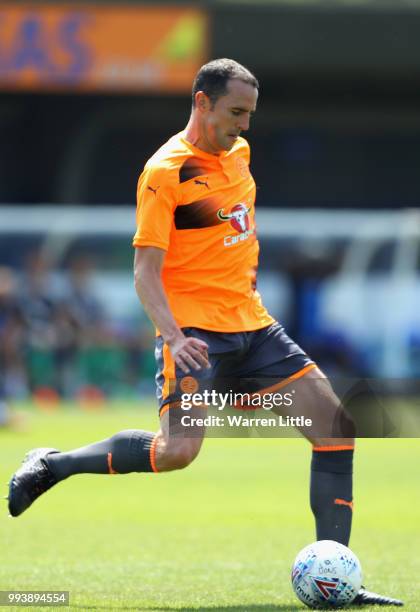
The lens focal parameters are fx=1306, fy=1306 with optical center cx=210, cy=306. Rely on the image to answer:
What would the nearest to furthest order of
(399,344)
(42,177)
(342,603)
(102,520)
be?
(342,603), (102,520), (399,344), (42,177)

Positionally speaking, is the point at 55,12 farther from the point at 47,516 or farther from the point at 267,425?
the point at 267,425

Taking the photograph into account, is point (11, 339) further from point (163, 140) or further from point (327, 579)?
point (327, 579)

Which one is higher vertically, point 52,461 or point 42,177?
point 42,177

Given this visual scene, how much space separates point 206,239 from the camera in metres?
6.56

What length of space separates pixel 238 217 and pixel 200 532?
300 centimetres

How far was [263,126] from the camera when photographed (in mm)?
27312

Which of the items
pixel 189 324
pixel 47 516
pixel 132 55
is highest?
pixel 132 55

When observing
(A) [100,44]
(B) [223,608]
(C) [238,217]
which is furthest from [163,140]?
(B) [223,608]

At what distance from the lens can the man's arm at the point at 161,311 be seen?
618 centimetres

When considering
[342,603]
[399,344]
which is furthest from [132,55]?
[342,603]

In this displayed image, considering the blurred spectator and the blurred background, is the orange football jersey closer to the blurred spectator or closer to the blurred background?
the blurred background

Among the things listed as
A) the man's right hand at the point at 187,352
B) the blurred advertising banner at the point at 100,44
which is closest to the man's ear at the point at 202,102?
the man's right hand at the point at 187,352

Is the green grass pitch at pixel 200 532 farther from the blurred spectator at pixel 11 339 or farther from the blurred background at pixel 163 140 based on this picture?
the blurred background at pixel 163 140

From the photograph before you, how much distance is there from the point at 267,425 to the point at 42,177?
21.1m
